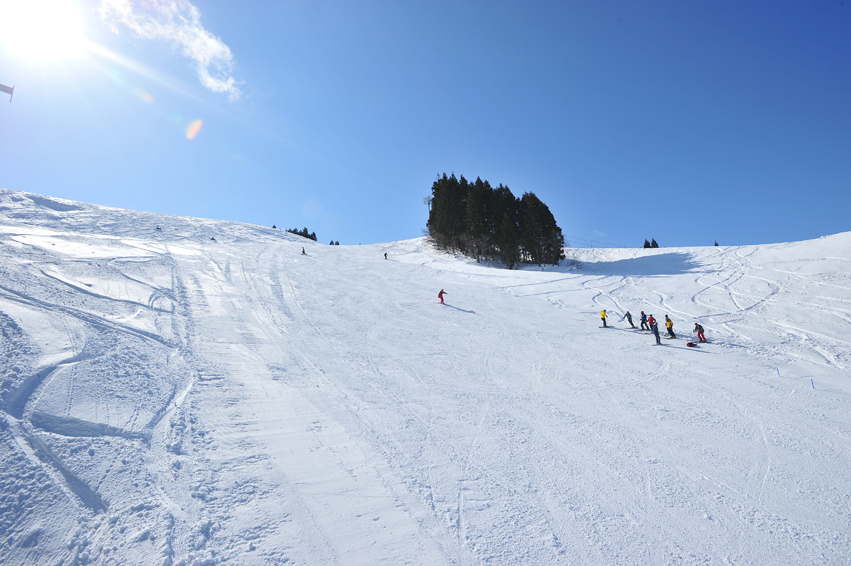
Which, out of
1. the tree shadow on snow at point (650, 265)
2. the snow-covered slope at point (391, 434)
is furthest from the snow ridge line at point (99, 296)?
the tree shadow on snow at point (650, 265)

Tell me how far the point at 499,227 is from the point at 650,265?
16.0 m

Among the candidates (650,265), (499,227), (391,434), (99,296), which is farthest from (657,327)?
(499,227)

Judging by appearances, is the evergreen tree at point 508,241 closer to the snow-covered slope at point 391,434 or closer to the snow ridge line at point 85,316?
the snow-covered slope at point 391,434

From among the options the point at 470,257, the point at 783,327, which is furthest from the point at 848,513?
the point at 470,257

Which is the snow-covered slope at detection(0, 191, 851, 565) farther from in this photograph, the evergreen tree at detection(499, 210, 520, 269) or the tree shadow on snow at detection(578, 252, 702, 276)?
the evergreen tree at detection(499, 210, 520, 269)

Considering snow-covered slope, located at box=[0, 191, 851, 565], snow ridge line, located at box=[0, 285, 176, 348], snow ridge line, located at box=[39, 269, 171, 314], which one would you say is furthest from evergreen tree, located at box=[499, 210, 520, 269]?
snow ridge line, located at box=[0, 285, 176, 348]

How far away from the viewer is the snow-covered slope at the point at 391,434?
14.4 ft

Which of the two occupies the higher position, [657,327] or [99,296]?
[99,296]

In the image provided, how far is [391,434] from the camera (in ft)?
22.3

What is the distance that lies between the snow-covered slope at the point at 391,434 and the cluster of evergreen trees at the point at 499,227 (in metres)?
24.5

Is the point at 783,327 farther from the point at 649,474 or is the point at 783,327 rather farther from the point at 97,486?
the point at 97,486

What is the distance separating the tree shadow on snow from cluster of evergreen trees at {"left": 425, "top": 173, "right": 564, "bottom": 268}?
533 cm

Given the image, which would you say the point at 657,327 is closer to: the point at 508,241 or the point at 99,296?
the point at 99,296

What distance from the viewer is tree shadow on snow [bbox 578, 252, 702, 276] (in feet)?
99.5
